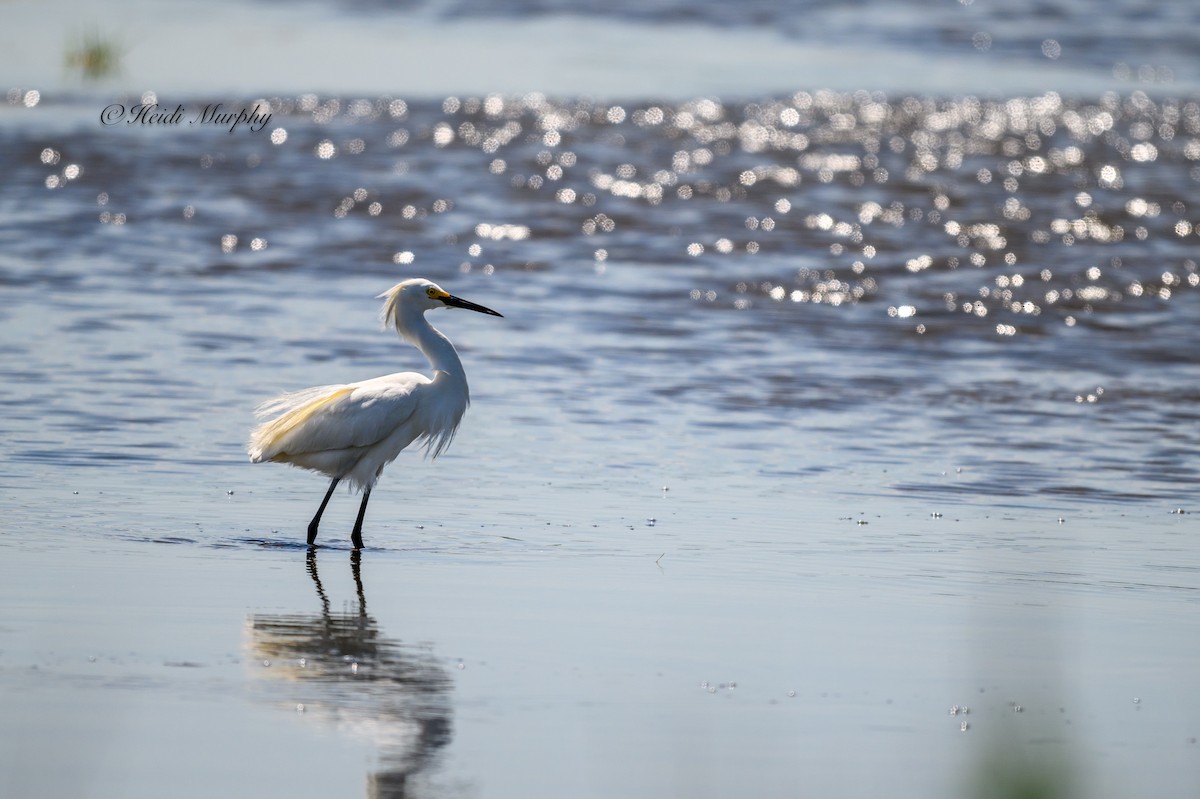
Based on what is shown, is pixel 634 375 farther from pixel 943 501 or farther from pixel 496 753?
pixel 496 753

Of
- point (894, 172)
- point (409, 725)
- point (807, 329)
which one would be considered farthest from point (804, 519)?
point (894, 172)

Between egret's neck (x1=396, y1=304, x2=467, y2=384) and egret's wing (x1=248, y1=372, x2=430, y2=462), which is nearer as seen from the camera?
egret's wing (x1=248, y1=372, x2=430, y2=462)

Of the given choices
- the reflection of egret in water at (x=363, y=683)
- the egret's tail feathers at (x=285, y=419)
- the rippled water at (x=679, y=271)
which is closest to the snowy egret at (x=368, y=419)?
the egret's tail feathers at (x=285, y=419)

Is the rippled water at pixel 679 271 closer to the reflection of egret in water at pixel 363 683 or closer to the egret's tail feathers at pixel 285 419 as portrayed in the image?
the egret's tail feathers at pixel 285 419

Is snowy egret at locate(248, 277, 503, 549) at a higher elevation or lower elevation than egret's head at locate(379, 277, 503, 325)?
lower

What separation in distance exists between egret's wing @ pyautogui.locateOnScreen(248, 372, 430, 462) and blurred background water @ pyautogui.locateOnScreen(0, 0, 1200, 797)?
355 millimetres

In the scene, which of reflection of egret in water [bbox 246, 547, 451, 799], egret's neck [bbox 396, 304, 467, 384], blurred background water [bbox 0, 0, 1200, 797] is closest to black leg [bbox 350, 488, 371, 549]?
blurred background water [bbox 0, 0, 1200, 797]

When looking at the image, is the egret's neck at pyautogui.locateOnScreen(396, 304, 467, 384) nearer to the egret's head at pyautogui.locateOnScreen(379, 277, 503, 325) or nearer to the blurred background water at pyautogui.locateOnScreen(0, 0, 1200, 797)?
the egret's head at pyautogui.locateOnScreen(379, 277, 503, 325)

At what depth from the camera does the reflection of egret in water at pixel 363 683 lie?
4875 millimetres

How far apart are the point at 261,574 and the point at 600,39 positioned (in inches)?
778

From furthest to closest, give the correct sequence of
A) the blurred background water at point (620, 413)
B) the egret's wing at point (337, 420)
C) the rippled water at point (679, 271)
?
the rippled water at point (679, 271), the egret's wing at point (337, 420), the blurred background water at point (620, 413)

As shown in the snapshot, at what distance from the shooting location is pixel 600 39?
2572 cm

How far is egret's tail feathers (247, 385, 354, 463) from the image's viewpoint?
7.92m

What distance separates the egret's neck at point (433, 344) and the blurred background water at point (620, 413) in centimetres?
63
